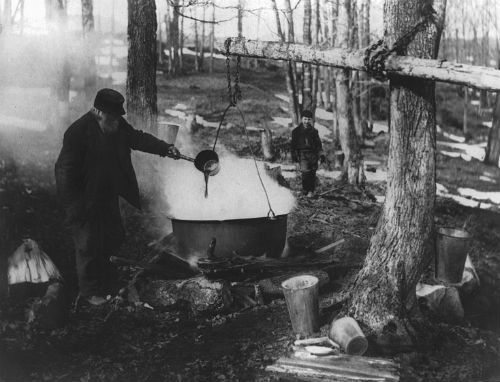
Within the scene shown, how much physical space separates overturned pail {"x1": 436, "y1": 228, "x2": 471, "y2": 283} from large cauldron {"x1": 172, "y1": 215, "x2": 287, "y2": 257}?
1905 mm

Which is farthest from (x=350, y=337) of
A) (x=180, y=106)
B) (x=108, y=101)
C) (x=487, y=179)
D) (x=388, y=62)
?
(x=180, y=106)

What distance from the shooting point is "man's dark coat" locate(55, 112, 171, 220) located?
17.7 ft

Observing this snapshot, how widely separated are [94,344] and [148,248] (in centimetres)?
231

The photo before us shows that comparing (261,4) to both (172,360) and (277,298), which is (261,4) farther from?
(172,360)

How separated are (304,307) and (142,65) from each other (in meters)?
4.89

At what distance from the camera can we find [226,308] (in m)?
5.39

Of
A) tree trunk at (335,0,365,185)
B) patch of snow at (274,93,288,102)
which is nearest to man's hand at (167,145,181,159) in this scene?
tree trunk at (335,0,365,185)

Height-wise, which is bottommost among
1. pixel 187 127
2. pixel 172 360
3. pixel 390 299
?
pixel 172 360

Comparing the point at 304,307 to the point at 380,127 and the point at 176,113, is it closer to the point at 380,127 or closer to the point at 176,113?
the point at 176,113

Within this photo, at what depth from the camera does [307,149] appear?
9367 mm

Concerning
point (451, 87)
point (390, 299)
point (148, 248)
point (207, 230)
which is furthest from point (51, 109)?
point (451, 87)

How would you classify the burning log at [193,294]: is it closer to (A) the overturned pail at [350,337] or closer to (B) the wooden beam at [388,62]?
(A) the overturned pail at [350,337]

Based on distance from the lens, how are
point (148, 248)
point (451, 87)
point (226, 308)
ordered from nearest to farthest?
point (226, 308)
point (148, 248)
point (451, 87)

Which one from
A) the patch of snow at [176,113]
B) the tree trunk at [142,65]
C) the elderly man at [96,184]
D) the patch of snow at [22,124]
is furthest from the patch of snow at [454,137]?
the elderly man at [96,184]
